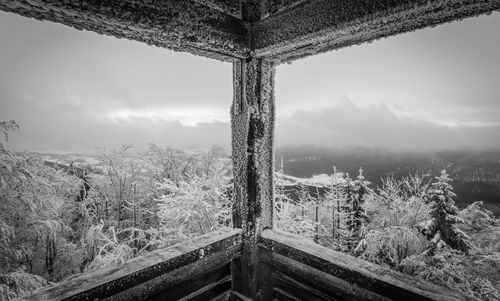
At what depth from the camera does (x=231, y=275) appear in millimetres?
2584

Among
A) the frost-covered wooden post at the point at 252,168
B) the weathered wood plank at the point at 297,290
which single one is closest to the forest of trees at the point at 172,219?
the weathered wood plank at the point at 297,290

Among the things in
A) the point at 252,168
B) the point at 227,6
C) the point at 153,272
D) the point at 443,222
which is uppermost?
the point at 227,6

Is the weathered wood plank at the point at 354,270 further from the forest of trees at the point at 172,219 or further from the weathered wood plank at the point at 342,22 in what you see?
the forest of trees at the point at 172,219

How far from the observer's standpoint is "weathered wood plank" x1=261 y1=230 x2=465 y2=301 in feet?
5.36

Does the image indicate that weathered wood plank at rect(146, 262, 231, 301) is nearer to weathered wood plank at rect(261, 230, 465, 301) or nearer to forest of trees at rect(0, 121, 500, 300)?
weathered wood plank at rect(261, 230, 465, 301)

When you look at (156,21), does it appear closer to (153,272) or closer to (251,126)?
(251,126)

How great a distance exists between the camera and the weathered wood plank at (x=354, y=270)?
1.63m

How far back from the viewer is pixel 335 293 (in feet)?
6.79

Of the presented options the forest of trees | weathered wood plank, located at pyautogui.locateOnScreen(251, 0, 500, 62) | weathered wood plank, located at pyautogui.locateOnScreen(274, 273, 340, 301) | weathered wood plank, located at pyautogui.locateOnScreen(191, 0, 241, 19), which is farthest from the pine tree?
weathered wood plank, located at pyautogui.locateOnScreen(191, 0, 241, 19)

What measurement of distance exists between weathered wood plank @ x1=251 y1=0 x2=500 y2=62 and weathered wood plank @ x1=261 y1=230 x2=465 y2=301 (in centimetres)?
161

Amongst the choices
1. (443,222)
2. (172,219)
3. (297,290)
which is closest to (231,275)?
(297,290)

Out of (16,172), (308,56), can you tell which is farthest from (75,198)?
(308,56)

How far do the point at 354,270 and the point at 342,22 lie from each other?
5.70 feet

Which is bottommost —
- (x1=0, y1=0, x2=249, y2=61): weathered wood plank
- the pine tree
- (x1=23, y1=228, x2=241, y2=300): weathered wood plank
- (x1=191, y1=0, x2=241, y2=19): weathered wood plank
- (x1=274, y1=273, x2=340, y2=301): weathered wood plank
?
the pine tree
